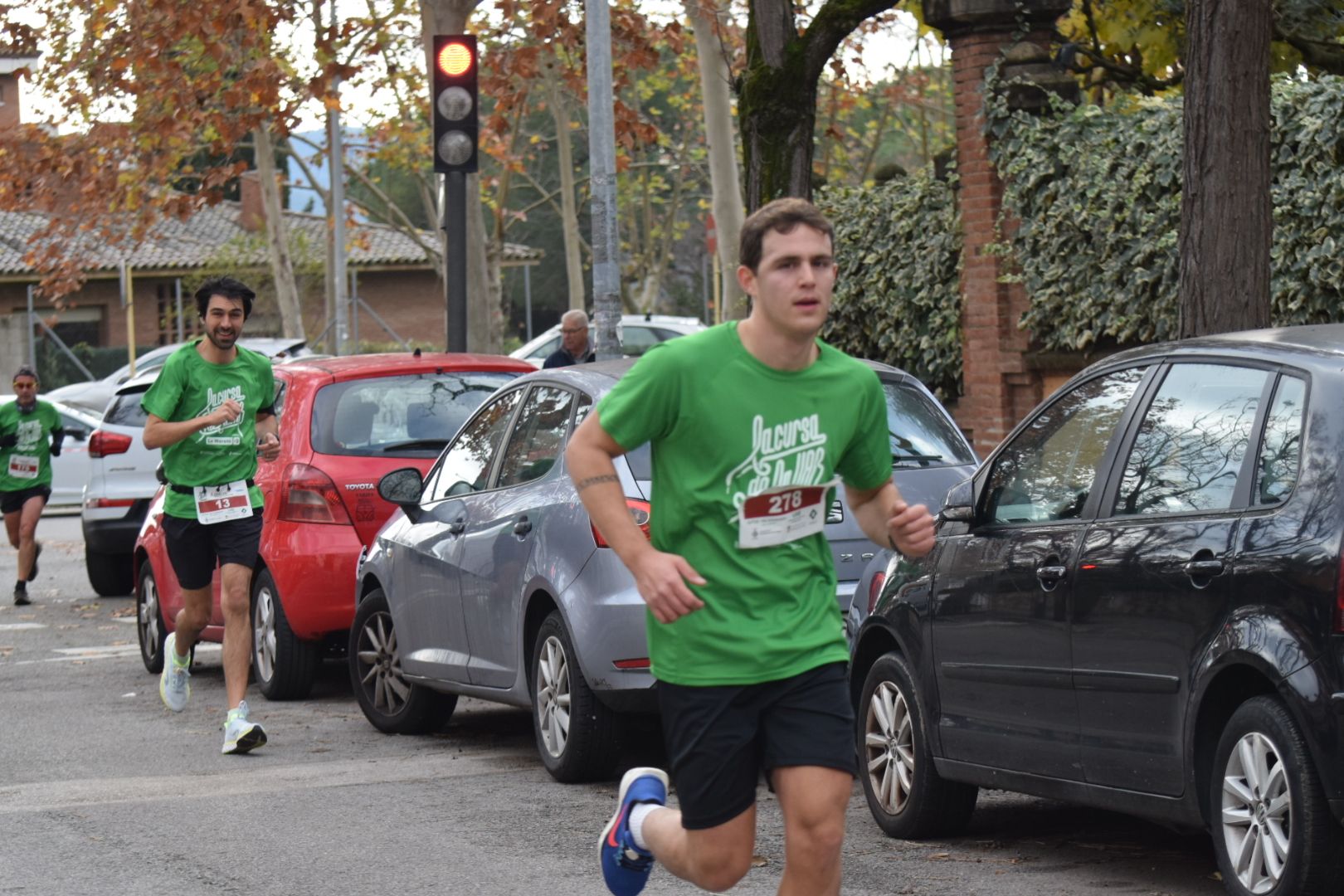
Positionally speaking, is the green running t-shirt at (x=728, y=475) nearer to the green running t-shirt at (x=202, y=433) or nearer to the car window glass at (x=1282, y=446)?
the car window glass at (x=1282, y=446)

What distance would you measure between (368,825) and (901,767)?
6.46 feet

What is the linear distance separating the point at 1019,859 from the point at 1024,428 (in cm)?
141

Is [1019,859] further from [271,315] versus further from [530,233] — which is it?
[530,233]

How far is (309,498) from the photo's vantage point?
11133 mm

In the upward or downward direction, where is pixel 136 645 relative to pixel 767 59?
downward

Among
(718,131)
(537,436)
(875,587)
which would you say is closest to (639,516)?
(875,587)

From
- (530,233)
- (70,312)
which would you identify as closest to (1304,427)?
(70,312)

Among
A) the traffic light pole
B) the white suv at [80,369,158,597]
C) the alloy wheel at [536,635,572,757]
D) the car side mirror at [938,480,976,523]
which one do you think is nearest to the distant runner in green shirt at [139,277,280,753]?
the alloy wheel at [536,635,572,757]

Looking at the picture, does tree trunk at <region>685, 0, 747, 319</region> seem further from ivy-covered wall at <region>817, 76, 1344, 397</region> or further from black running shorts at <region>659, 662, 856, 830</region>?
black running shorts at <region>659, 662, 856, 830</region>

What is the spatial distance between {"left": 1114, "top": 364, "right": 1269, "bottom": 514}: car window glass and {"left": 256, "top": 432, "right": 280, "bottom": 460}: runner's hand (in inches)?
188

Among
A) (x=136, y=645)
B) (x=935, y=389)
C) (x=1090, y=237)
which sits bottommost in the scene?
(x=136, y=645)

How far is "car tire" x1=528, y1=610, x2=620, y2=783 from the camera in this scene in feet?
27.4

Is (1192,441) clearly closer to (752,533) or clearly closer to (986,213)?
(752,533)

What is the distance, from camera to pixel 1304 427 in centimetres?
575
